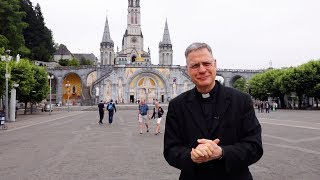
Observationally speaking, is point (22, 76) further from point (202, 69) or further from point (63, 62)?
point (63, 62)

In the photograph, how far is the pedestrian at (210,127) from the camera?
108 inches

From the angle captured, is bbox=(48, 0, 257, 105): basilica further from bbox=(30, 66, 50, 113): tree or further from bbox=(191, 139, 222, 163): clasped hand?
bbox=(191, 139, 222, 163): clasped hand

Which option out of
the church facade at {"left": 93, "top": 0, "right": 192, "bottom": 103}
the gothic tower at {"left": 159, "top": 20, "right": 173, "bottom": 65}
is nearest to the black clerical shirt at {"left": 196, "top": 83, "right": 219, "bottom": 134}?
the church facade at {"left": 93, "top": 0, "right": 192, "bottom": 103}

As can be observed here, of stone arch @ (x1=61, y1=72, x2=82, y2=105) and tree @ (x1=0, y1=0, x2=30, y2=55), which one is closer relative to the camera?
tree @ (x1=0, y1=0, x2=30, y2=55)

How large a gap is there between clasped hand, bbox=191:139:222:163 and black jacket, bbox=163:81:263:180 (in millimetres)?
94

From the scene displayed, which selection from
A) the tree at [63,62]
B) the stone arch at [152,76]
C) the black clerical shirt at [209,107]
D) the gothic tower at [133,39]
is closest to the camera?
the black clerical shirt at [209,107]

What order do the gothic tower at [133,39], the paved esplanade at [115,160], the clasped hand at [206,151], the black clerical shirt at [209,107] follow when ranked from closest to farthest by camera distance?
the clasped hand at [206,151] → the black clerical shirt at [209,107] → the paved esplanade at [115,160] → the gothic tower at [133,39]

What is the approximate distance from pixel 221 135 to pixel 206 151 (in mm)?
361

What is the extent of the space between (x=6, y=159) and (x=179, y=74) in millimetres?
74235

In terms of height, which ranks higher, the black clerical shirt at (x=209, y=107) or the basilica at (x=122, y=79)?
the basilica at (x=122, y=79)

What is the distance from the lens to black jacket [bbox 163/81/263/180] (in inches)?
108

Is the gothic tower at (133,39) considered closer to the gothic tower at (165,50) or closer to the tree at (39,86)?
the gothic tower at (165,50)

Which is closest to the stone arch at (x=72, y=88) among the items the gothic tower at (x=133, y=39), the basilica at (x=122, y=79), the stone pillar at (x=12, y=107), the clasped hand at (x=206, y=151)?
the basilica at (x=122, y=79)

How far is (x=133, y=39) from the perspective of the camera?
10569 centimetres
